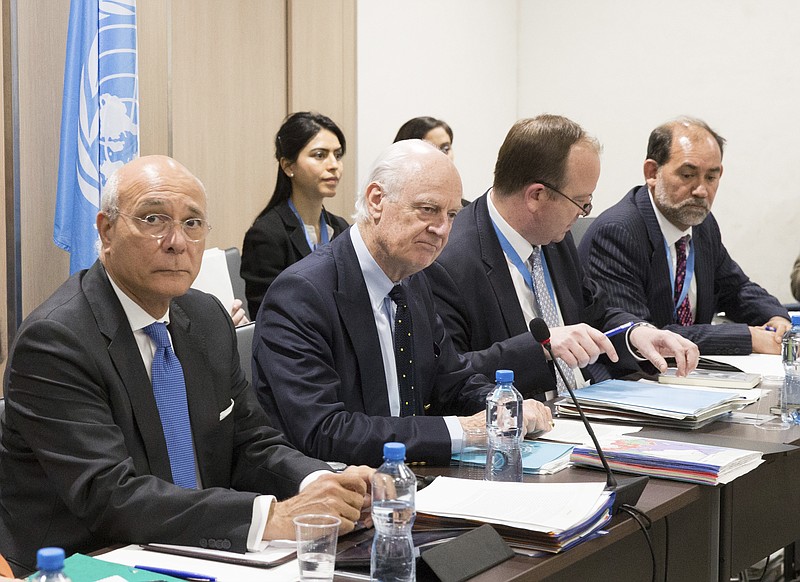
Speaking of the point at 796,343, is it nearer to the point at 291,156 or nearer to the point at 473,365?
the point at 473,365

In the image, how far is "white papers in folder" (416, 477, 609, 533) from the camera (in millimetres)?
1651

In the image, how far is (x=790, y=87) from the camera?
249 inches

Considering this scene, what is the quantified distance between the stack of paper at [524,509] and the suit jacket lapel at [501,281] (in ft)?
3.64

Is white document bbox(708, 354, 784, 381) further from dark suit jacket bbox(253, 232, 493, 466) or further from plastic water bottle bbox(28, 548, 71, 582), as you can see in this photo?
plastic water bottle bbox(28, 548, 71, 582)

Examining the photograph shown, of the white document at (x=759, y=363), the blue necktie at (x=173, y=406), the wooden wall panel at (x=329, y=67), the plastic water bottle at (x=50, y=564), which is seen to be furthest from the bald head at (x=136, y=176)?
the wooden wall panel at (x=329, y=67)

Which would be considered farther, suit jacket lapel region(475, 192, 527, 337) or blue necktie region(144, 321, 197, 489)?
suit jacket lapel region(475, 192, 527, 337)

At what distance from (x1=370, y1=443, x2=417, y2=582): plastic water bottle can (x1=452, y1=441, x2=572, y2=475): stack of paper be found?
0.60 meters

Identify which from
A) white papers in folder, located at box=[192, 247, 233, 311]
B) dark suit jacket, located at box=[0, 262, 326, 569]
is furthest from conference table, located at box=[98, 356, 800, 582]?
white papers in folder, located at box=[192, 247, 233, 311]

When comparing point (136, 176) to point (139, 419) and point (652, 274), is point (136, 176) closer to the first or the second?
point (139, 419)

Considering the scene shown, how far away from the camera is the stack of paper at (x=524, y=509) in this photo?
5.31 ft

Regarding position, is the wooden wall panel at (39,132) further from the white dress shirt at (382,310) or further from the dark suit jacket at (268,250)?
the white dress shirt at (382,310)

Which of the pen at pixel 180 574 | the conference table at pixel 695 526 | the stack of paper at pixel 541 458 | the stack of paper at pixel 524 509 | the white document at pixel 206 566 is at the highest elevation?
the stack of paper at pixel 524 509

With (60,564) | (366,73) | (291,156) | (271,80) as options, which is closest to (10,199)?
(291,156)

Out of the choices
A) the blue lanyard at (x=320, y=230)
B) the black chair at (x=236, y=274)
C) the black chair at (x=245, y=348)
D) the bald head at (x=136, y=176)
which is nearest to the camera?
the bald head at (x=136, y=176)
